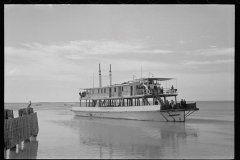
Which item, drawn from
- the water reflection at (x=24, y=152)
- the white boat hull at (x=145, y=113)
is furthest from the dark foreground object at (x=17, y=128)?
the white boat hull at (x=145, y=113)

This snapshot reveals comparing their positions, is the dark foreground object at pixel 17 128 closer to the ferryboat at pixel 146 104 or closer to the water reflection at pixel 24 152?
the water reflection at pixel 24 152

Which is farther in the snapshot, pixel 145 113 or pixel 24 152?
pixel 145 113

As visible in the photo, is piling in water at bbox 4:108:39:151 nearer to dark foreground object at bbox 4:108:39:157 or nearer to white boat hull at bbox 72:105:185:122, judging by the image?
dark foreground object at bbox 4:108:39:157

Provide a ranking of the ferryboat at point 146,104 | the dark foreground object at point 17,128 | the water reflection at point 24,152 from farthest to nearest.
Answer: the ferryboat at point 146,104 → the water reflection at point 24,152 → the dark foreground object at point 17,128

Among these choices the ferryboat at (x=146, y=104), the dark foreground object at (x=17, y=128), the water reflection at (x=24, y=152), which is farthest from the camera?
the ferryboat at (x=146, y=104)

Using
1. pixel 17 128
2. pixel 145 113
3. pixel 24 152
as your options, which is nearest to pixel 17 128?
pixel 17 128

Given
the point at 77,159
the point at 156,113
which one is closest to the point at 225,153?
the point at 77,159

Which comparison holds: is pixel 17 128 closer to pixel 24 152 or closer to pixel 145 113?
pixel 24 152

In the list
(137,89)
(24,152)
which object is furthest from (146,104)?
(24,152)

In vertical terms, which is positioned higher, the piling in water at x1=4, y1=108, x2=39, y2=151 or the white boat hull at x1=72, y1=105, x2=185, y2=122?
the piling in water at x1=4, y1=108, x2=39, y2=151

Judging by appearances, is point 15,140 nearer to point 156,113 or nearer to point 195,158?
point 195,158

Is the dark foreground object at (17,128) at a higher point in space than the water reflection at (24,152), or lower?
A: higher

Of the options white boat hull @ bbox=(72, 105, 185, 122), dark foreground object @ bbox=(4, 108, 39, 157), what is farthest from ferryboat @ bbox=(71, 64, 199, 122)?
dark foreground object @ bbox=(4, 108, 39, 157)

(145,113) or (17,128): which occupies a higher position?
(17,128)
